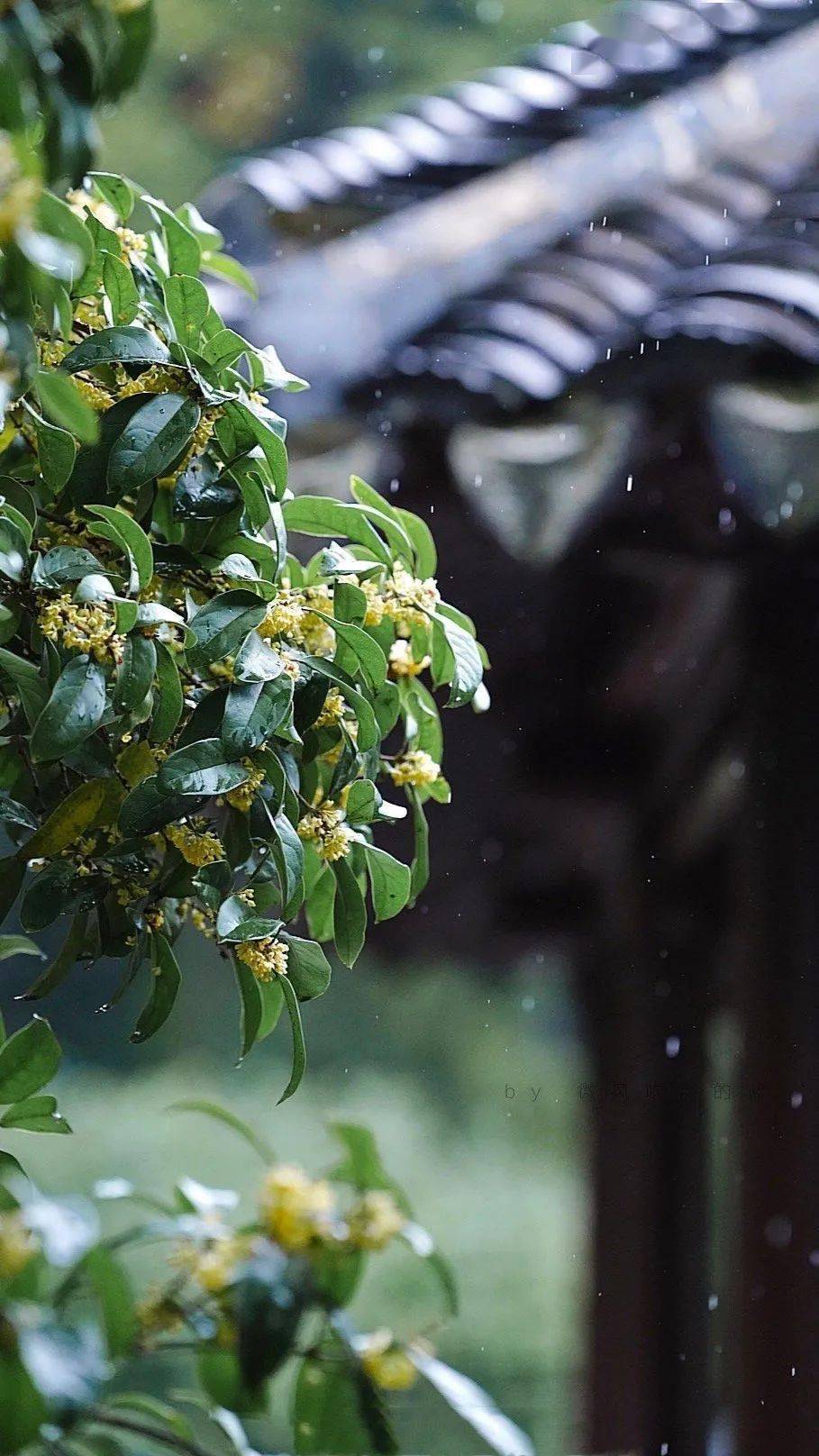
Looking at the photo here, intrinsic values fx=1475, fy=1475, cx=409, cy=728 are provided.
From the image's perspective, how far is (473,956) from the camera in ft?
→ 7.63

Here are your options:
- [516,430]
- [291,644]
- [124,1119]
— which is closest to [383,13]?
[124,1119]

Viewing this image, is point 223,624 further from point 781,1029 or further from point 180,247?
point 781,1029

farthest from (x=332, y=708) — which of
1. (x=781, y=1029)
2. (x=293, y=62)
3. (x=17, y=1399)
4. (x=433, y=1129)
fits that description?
(x=293, y=62)

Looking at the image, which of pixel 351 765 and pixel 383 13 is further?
pixel 383 13

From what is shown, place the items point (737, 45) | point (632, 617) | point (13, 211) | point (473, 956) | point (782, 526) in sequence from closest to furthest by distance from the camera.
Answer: point (13, 211)
point (782, 526)
point (737, 45)
point (632, 617)
point (473, 956)

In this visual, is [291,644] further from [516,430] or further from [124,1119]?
[124,1119]

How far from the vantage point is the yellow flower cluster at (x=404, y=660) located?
20.3 inches

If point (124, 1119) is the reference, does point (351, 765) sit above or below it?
above

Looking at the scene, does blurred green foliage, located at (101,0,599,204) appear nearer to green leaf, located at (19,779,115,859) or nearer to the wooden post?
the wooden post

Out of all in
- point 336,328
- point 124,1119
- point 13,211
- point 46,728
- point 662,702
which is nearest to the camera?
point 13,211

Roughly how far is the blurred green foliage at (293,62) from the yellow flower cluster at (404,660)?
18.3 feet

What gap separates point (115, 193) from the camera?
1.60 feet

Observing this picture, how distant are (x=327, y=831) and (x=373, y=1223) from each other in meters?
0.14

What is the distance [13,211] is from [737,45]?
134 centimetres
